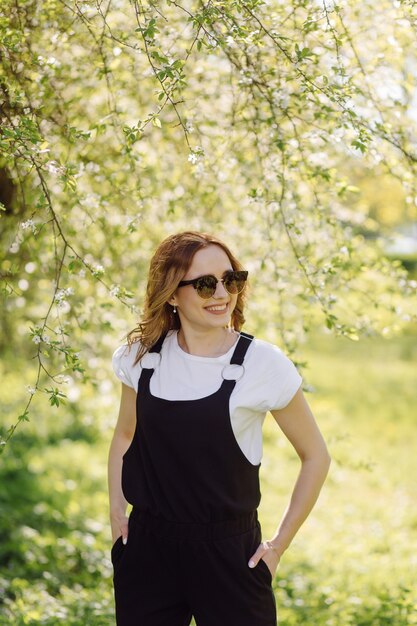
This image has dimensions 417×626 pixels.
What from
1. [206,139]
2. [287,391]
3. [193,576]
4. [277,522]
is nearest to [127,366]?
[287,391]

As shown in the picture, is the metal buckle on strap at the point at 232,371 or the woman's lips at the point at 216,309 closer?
the metal buckle on strap at the point at 232,371

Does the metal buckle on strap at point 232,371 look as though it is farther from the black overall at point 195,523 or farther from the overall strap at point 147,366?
the overall strap at point 147,366

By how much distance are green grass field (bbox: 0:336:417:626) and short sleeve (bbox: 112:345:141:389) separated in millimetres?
1170

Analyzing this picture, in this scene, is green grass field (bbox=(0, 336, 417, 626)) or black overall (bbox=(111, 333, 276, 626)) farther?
green grass field (bbox=(0, 336, 417, 626))

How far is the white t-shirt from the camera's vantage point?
2691mm

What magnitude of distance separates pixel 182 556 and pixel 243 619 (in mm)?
303

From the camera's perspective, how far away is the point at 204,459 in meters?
2.69

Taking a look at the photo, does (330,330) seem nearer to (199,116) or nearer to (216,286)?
(216,286)

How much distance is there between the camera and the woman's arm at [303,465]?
280cm

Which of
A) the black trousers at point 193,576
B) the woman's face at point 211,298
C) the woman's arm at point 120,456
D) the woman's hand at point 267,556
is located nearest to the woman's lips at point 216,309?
the woman's face at point 211,298

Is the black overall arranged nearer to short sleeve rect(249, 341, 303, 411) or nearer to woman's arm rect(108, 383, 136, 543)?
short sleeve rect(249, 341, 303, 411)

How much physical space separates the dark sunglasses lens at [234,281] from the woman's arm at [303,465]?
46 cm

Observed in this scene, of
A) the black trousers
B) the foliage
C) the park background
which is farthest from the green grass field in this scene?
the black trousers

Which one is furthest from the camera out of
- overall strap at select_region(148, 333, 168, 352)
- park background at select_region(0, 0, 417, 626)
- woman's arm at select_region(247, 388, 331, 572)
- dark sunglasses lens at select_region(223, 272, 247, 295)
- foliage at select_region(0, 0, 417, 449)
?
park background at select_region(0, 0, 417, 626)
